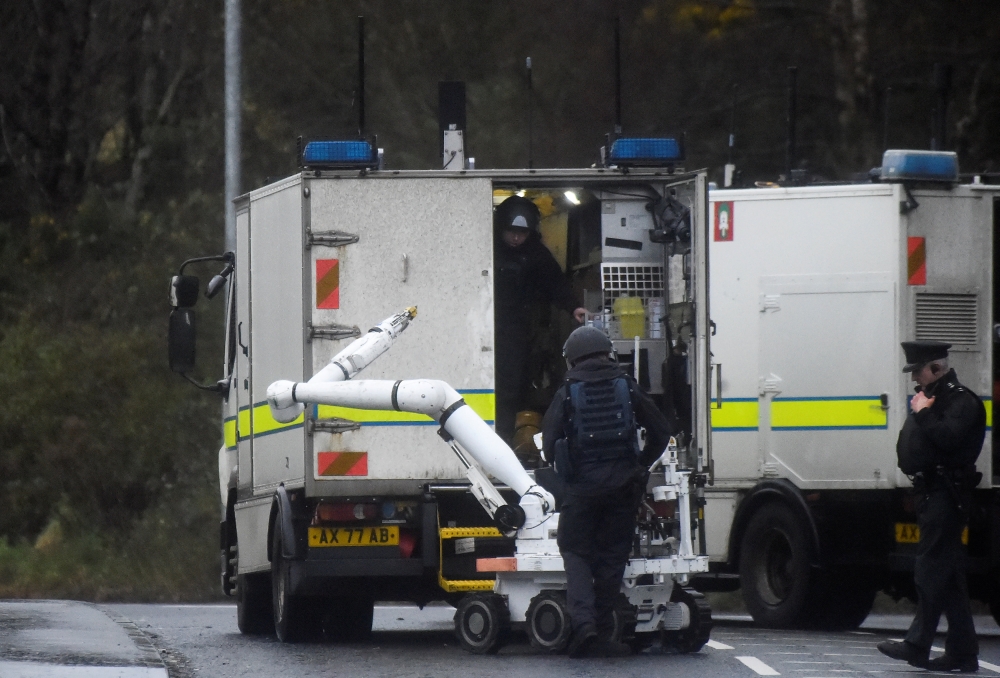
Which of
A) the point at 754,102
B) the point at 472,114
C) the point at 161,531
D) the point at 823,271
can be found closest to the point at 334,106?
the point at 472,114

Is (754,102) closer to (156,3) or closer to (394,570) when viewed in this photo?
(156,3)

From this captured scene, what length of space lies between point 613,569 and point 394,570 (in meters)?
1.33

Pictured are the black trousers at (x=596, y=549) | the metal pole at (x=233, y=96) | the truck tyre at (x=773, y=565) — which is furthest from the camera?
the metal pole at (x=233, y=96)

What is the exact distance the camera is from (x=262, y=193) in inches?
481

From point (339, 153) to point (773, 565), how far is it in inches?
182

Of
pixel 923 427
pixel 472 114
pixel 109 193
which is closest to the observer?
pixel 923 427

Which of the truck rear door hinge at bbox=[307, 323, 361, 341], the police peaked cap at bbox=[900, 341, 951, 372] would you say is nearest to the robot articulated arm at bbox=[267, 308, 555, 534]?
the truck rear door hinge at bbox=[307, 323, 361, 341]

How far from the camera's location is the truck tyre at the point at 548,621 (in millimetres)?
10695

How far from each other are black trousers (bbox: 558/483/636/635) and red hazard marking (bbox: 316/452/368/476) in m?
1.22

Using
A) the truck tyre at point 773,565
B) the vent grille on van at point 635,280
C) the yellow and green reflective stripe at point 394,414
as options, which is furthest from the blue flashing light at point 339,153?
the truck tyre at point 773,565

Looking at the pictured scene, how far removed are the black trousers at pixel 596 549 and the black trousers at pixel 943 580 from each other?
61.4 inches

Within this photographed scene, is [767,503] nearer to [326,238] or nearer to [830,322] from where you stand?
[830,322]

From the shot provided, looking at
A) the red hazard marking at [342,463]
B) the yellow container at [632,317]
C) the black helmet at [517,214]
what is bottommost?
Answer: the red hazard marking at [342,463]

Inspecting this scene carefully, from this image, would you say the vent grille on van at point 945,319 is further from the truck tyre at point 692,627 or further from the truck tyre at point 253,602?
the truck tyre at point 253,602
